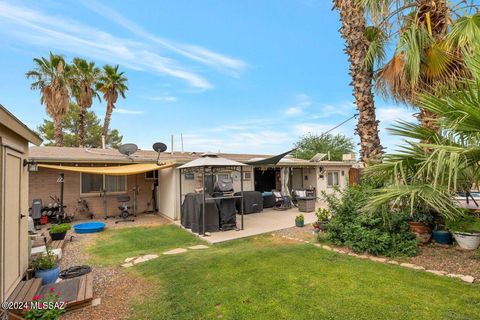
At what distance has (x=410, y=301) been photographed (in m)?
3.41

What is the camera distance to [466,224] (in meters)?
5.57

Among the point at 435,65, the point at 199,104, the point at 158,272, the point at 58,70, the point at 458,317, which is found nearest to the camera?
the point at 458,317

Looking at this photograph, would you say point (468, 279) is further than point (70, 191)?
No

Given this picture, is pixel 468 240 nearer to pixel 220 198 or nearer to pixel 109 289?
pixel 220 198

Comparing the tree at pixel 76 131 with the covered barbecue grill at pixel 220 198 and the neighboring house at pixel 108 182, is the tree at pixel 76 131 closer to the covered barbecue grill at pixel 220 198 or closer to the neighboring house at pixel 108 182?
the neighboring house at pixel 108 182

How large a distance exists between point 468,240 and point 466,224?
0.39 meters

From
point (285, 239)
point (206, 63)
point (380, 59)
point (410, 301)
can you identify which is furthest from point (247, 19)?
point (410, 301)

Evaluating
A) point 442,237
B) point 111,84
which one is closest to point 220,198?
point 442,237

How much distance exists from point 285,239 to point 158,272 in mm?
3606

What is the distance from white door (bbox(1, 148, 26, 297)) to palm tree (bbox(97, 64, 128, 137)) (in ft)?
50.9

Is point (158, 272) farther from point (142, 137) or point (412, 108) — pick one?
point (142, 137)

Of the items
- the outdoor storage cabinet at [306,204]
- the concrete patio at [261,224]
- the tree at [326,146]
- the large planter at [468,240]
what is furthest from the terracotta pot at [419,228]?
the tree at [326,146]

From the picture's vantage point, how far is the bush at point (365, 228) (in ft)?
17.9

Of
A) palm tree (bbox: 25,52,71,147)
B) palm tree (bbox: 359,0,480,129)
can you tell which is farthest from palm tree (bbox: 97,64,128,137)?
palm tree (bbox: 359,0,480,129)
